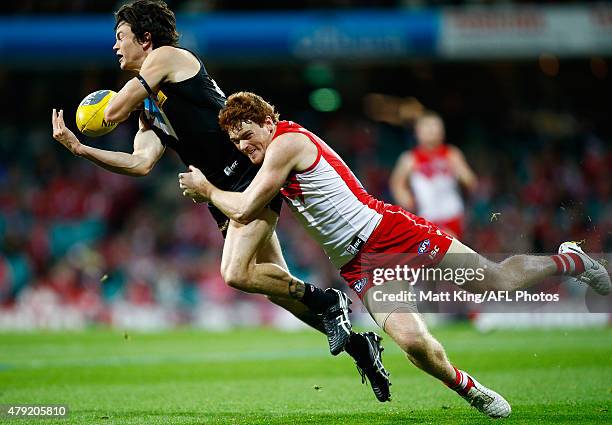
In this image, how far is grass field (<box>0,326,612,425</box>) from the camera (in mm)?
6418

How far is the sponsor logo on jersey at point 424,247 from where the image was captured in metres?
6.22

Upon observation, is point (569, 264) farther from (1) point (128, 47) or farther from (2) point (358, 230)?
(1) point (128, 47)

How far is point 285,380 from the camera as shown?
867cm

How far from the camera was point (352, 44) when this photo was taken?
57.7 ft

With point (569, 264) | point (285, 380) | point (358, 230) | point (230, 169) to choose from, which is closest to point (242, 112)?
point (230, 169)

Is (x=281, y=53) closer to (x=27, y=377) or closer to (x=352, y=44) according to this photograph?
(x=352, y=44)

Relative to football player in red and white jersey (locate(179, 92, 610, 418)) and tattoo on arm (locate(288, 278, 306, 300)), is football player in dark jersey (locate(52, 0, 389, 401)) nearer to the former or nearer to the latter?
tattoo on arm (locate(288, 278, 306, 300))

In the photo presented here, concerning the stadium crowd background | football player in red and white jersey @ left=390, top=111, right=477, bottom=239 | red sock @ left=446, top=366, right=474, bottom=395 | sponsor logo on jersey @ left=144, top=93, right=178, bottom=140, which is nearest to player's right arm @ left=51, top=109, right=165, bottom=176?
sponsor logo on jersey @ left=144, top=93, right=178, bottom=140

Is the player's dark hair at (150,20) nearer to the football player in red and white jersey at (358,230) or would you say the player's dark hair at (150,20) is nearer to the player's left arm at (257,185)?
the football player in red and white jersey at (358,230)

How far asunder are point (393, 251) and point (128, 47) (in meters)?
2.43

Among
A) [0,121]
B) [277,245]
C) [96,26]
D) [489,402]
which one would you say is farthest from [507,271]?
[0,121]

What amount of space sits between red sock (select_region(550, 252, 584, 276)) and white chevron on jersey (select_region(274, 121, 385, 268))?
4.15ft

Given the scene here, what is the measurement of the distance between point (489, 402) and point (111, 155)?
308cm

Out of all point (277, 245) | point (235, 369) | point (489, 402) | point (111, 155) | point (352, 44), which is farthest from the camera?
point (352, 44)
